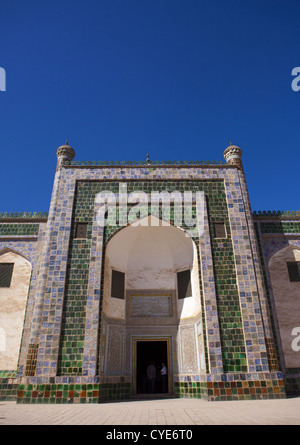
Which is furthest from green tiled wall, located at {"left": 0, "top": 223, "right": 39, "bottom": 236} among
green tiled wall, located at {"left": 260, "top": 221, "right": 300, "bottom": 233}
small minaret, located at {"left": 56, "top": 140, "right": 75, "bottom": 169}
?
green tiled wall, located at {"left": 260, "top": 221, "right": 300, "bottom": 233}

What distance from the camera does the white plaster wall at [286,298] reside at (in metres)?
8.36

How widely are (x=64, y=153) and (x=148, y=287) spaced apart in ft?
15.8

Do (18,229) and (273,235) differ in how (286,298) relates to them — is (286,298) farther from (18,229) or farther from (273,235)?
(18,229)

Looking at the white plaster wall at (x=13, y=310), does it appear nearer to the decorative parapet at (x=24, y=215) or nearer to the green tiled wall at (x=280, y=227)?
the decorative parapet at (x=24, y=215)

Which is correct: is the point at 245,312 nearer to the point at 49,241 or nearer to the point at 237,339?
the point at 237,339

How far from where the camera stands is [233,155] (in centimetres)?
984

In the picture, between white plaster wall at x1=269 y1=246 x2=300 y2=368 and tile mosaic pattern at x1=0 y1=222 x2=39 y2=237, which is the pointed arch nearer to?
tile mosaic pattern at x1=0 y1=222 x2=39 y2=237

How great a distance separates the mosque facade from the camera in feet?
23.0

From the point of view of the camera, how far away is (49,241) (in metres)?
8.23

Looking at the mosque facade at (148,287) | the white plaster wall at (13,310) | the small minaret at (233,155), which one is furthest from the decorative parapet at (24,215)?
the small minaret at (233,155)

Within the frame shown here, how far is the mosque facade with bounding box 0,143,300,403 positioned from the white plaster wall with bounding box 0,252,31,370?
0.03 metres

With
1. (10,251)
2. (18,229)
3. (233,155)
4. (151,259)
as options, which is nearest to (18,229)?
(18,229)
